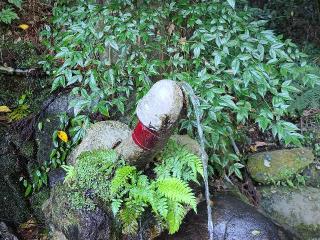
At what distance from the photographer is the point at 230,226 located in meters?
2.98

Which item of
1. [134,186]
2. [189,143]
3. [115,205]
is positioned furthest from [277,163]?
[115,205]

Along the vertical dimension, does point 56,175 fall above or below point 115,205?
below

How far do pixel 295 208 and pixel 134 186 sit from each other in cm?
210

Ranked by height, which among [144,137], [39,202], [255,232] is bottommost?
[39,202]

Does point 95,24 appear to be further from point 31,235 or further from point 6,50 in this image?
point 31,235

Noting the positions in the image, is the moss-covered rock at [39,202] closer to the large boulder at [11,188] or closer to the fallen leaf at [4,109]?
the large boulder at [11,188]

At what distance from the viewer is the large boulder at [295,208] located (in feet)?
12.9

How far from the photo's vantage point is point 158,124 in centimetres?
238

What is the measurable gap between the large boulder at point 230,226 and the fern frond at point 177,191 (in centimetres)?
49

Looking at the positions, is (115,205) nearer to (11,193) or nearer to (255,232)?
(255,232)

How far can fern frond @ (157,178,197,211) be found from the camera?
2.50m

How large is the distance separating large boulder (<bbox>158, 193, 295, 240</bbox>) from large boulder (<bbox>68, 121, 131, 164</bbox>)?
90 centimetres

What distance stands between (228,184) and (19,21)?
312 centimetres

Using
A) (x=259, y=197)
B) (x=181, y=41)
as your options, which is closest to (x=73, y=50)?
(x=181, y=41)
